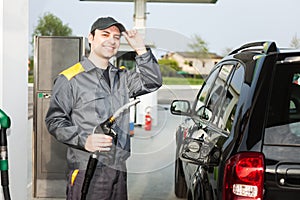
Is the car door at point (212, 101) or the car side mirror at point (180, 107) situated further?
the car door at point (212, 101)

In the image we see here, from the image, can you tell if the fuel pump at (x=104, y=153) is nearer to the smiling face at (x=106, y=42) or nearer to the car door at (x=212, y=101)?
the smiling face at (x=106, y=42)

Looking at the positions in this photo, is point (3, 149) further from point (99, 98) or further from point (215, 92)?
point (215, 92)

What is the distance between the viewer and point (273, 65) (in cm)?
257

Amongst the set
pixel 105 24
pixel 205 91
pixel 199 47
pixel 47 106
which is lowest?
pixel 47 106

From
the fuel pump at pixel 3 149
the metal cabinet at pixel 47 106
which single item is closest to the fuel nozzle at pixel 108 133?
the fuel pump at pixel 3 149

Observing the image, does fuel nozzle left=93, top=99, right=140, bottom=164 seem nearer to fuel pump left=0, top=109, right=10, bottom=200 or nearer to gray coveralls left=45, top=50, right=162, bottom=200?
gray coveralls left=45, top=50, right=162, bottom=200

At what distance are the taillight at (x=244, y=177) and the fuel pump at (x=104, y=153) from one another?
0.72m

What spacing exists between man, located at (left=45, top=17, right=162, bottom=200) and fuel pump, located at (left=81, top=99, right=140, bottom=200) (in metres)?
0.03

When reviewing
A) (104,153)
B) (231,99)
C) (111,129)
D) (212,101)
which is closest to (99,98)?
(111,129)

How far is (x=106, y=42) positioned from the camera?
3049 mm

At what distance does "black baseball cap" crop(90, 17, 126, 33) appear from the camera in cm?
303

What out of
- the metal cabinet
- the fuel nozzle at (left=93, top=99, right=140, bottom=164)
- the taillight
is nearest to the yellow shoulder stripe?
the fuel nozzle at (left=93, top=99, right=140, bottom=164)

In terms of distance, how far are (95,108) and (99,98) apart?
2.5 inches

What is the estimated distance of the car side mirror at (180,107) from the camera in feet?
9.02
